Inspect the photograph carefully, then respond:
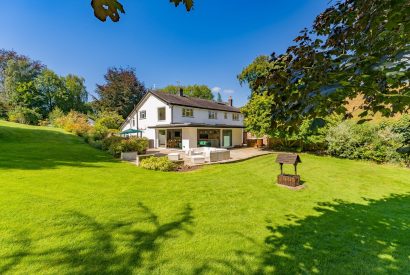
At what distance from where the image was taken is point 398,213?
671cm

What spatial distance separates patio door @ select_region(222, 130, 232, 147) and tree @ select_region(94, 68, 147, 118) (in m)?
24.7

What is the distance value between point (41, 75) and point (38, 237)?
186ft

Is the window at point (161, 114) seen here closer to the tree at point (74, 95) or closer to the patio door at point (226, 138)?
the patio door at point (226, 138)

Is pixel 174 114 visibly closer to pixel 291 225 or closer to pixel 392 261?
pixel 291 225

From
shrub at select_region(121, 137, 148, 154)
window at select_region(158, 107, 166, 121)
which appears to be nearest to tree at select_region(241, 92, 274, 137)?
window at select_region(158, 107, 166, 121)

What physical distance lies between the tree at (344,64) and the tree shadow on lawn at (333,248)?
2.84 meters

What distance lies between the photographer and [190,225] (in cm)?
531

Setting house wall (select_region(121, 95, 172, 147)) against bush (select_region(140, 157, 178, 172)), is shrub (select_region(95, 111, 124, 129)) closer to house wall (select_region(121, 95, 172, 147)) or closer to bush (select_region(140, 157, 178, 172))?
house wall (select_region(121, 95, 172, 147))

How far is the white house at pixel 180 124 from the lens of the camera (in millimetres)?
21683

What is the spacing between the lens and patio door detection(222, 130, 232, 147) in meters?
25.0

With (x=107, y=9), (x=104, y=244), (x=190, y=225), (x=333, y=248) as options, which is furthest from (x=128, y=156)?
(x=107, y=9)

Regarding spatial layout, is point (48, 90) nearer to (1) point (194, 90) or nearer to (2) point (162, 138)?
(2) point (162, 138)

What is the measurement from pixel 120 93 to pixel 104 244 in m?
41.1

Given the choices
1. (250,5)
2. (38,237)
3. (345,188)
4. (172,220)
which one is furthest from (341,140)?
(38,237)
